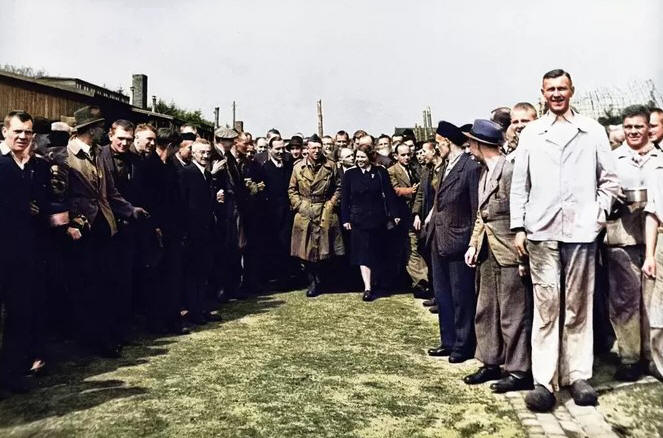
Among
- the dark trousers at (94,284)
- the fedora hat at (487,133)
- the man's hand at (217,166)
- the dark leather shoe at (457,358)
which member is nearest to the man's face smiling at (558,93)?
the fedora hat at (487,133)

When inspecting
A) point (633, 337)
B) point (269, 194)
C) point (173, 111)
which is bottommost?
point (633, 337)

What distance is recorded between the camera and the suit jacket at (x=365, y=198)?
786 centimetres

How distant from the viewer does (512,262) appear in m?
4.25

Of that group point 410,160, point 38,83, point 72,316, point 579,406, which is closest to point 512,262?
point 579,406

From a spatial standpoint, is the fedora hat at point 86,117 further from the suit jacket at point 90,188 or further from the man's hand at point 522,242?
the man's hand at point 522,242

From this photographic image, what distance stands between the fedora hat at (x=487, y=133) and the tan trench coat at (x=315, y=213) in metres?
3.80

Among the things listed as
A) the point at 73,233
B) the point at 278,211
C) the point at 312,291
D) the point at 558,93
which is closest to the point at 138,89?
the point at 278,211

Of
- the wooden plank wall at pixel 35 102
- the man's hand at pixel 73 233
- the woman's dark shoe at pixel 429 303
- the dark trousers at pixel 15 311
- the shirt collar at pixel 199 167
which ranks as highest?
the wooden plank wall at pixel 35 102

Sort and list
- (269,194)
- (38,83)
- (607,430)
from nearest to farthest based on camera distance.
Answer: (607,430), (269,194), (38,83)

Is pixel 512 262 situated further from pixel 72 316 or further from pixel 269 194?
pixel 269 194

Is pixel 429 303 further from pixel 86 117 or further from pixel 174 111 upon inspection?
pixel 174 111

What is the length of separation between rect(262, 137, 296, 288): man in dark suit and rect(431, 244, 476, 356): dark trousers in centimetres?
381

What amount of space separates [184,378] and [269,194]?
4.39 metres

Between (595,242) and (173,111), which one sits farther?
(173,111)
